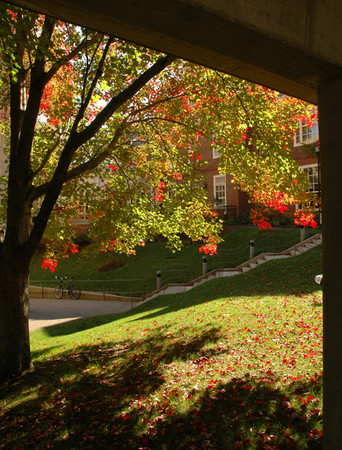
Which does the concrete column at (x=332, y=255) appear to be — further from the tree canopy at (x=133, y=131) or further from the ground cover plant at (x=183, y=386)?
the tree canopy at (x=133, y=131)

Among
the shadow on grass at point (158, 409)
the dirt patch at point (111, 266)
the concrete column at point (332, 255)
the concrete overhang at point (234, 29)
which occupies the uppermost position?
the concrete overhang at point (234, 29)

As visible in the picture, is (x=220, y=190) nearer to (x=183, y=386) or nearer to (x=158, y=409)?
(x=183, y=386)

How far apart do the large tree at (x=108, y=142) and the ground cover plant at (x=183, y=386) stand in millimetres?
1513

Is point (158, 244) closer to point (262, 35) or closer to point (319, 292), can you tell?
point (319, 292)

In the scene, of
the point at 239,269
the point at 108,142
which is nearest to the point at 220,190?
the point at 239,269

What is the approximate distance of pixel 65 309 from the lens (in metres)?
16.6

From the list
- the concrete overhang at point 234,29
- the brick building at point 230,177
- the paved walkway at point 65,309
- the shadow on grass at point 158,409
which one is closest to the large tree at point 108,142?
the shadow on grass at point 158,409

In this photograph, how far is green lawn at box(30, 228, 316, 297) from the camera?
1903cm

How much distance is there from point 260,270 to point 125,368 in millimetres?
10090

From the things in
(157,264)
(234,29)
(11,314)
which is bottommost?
(157,264)

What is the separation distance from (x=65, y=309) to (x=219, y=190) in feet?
56.7

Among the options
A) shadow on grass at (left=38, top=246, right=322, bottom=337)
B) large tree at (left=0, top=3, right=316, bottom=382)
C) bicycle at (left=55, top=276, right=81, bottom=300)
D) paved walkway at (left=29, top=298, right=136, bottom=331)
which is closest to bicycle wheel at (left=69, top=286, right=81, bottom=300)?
bicycle at (left=55, top=276, right=81, bottom=300)

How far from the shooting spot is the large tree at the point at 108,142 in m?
6.41

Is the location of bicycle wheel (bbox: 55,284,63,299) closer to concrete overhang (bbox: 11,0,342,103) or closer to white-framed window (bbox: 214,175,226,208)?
white-framed window (bbox: 214,175,226,208)
